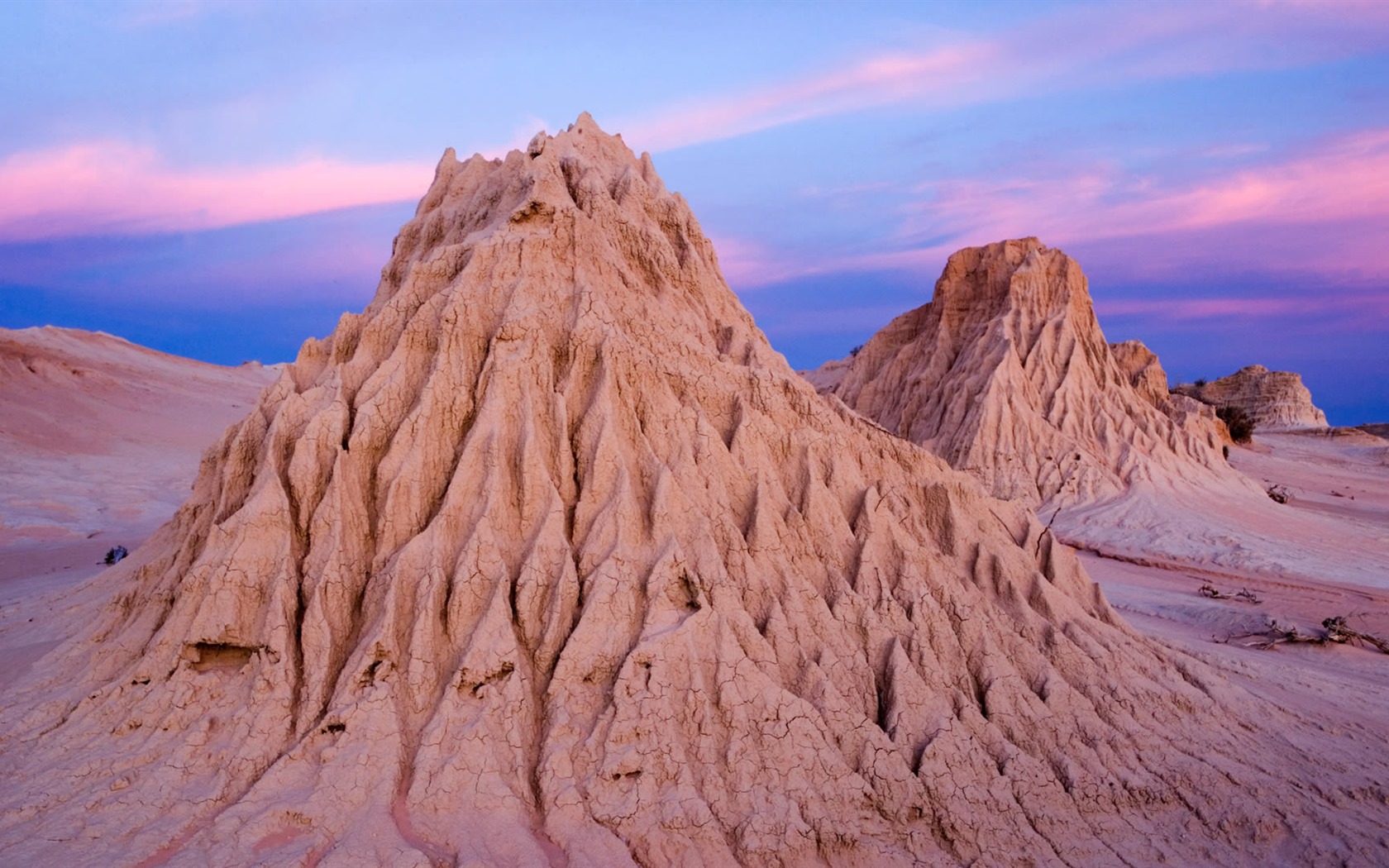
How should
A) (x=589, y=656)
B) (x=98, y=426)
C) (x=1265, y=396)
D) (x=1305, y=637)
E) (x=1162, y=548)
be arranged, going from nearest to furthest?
1. (x=589, y=656)
2. (x=1305, y=637)
3. (x=1162, y=548)
4. (x=98, y=426)
5. (x=1265, y=396)

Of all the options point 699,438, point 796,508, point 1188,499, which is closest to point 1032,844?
point 796,508

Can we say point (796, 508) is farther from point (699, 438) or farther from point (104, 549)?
point (104, 549)

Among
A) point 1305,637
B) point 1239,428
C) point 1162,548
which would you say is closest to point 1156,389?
point 1239,428

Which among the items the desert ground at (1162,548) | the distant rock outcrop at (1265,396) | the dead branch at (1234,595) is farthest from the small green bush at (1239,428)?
the dead branch at (1234,595)

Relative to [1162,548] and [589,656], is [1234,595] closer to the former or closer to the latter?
[1162,548]

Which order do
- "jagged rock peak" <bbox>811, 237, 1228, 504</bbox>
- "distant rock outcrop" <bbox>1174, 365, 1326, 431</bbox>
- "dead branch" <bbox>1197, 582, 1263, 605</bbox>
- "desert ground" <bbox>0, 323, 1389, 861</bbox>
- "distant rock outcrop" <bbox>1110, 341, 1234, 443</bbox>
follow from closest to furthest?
"desert ground" <bbox>0, 323, 1389, 861</bbox> → "dead branch" <bbox>1197, 582, 1263, 605</bbox> → "jagged rock peak" <bbox>811, 237, 1228, 504</bbox> → "distant rock outcrop" <bbox>1110, 341, 1234, 443</bbox> → "distant rock outcrop" <bbox>1174, 365, 1326, 431</bbox>

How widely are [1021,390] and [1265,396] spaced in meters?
46.7

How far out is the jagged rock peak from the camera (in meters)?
27.6

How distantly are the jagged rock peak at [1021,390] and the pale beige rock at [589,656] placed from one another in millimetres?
19582

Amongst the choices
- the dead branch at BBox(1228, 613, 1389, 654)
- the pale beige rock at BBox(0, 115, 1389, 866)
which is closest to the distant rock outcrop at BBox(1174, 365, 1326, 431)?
the dead branch at BBox(1228, 613, 1389, 654)

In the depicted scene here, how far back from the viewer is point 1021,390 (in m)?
29.2

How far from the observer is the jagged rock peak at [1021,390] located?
27594 millimetres

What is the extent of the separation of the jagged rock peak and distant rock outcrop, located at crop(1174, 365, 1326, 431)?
109ft

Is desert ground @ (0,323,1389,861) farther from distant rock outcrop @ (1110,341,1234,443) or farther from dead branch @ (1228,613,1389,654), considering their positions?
distant rock outcrop @ (1110,341,1234,443)
